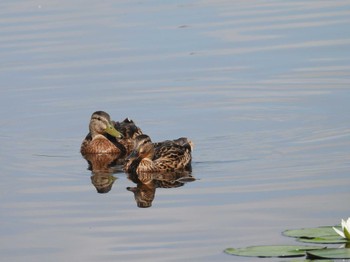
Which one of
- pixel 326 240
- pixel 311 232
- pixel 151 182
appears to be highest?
pixel 151 182

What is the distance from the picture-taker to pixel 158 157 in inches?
617

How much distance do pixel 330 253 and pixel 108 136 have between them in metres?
8.40

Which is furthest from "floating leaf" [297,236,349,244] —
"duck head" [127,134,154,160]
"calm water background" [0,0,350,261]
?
"duck head" [127,134,154,160]

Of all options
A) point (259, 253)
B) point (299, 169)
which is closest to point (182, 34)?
point (299, 169)

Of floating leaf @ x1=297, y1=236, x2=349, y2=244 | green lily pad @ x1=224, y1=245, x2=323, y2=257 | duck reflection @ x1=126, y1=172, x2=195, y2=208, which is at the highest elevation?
duck reflection @ x1=126, y1=172, x2=195, y2=208

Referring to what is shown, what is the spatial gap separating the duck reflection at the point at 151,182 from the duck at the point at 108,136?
184 centimetres

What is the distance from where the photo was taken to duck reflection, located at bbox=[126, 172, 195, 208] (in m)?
13.6

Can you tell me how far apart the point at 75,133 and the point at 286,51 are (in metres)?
4.69

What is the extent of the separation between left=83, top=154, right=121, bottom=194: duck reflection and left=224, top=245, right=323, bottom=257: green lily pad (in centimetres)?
386

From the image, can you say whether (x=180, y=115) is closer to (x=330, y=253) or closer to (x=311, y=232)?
(x=311, y=232)

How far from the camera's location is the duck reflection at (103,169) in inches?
564

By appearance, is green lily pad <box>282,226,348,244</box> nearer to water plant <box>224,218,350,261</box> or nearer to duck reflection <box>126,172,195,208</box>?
water plant <box>224,218,350,261</box>

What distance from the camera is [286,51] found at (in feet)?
68.5

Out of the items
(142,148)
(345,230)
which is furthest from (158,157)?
(345,230)
